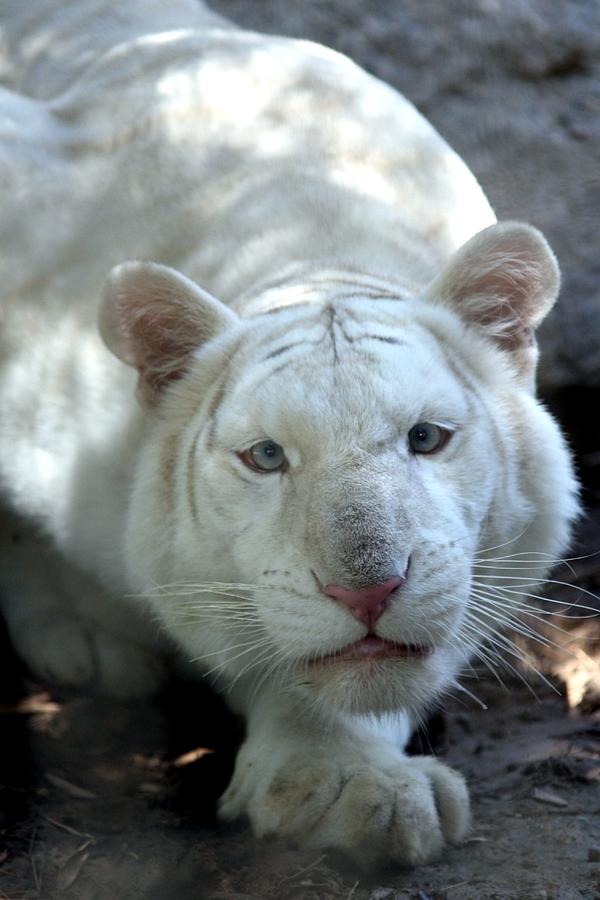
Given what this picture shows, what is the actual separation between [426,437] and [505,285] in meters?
0.52

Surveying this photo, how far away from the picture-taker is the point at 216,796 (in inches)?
116

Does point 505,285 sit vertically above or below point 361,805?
above

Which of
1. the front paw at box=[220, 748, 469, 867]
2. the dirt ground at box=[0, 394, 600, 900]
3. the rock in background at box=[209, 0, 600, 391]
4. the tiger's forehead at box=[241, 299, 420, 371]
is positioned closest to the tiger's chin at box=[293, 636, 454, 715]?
the front paw at box=[220, 748, 469, 867]

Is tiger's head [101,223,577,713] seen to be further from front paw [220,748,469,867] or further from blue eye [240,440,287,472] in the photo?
front paw [220,748,469,867]

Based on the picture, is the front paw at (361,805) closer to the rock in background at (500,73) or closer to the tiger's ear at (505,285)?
the tiger's ear at (505,285)

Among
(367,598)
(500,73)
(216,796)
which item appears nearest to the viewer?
(367,598)

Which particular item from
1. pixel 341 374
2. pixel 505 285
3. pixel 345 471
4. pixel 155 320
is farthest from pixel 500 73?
pixel 345 471

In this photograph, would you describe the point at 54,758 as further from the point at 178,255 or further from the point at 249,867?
the point at 178,255

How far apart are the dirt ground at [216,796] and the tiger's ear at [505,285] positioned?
3.23ft

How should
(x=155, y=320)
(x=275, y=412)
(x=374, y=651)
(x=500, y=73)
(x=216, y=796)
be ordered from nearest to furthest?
1. (x=374, y=651)
2. (x=275, y=412)
3. (x=155, y=320)
4. (x=216, y=796)
5. (x=500, y=73)

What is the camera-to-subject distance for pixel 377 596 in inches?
86.0

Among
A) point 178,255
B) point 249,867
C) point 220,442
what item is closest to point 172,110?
point 178,255

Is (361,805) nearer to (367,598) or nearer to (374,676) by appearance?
(374,676)

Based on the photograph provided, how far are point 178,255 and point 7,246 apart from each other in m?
0.50
